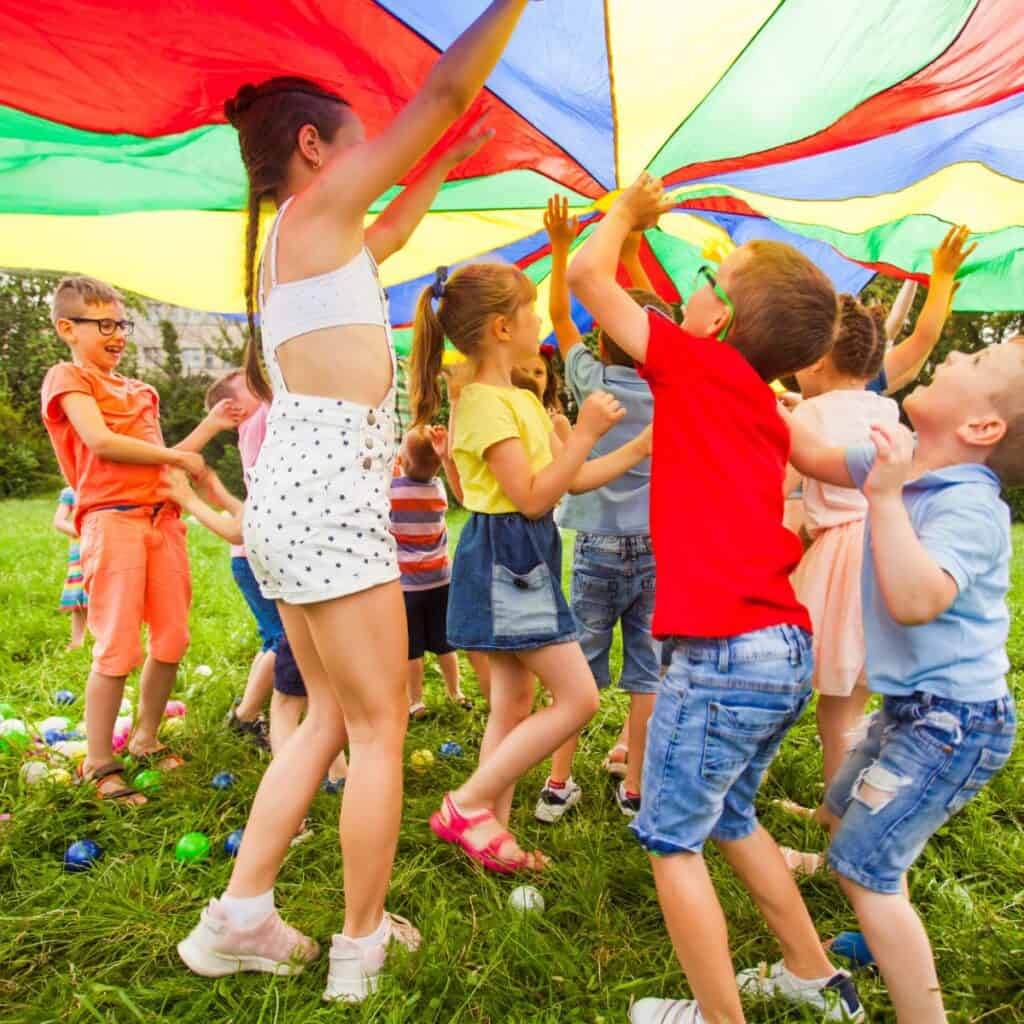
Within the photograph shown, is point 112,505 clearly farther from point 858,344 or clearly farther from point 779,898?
point 858,344

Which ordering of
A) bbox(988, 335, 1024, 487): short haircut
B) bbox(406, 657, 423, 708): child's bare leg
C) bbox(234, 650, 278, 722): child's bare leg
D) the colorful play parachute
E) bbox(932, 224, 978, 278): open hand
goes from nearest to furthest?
1. bbox(988, 335, 1024, 487): short haircut
2. the colorful play parachute
3. bbox(932, 224, 978, 278): open hand
4. bbox(234, 650, 278, 722): child's bare leg
5. bbox(406, 657, 423, 708): child's bare leg

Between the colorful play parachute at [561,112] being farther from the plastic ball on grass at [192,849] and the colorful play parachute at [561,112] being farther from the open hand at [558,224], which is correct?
the plastic ball on grass at [192,849]

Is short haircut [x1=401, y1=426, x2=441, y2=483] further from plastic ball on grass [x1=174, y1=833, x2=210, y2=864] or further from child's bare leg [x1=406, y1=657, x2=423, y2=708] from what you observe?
plastic ball on grass [x1=174, y1=833, x2=210, y2=864]

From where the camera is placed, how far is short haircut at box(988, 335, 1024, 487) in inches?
58.2

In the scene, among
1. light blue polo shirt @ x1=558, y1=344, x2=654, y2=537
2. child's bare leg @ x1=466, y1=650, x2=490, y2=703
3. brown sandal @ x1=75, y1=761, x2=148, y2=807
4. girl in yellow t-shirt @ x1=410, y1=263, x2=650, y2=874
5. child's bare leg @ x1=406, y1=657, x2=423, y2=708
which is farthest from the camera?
child's bare leg @ x1=406, y1=657, x2=423, y2=708

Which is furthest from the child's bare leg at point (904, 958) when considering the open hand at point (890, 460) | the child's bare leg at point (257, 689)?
the child's bare leg at point (257, 689)

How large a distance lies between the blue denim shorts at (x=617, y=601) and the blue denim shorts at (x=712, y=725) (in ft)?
3.46

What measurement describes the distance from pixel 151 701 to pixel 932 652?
8.57 feet

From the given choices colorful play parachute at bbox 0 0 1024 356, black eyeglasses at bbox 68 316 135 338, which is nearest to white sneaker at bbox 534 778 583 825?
colorful play parachute at bbox 0 0 1024 356

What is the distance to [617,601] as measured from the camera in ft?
8.38

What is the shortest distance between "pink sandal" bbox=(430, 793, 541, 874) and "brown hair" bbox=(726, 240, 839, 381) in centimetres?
141

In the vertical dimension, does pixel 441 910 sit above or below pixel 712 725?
below

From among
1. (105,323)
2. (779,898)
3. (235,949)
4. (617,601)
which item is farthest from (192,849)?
(105,323)

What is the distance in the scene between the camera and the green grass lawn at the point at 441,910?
165cm
